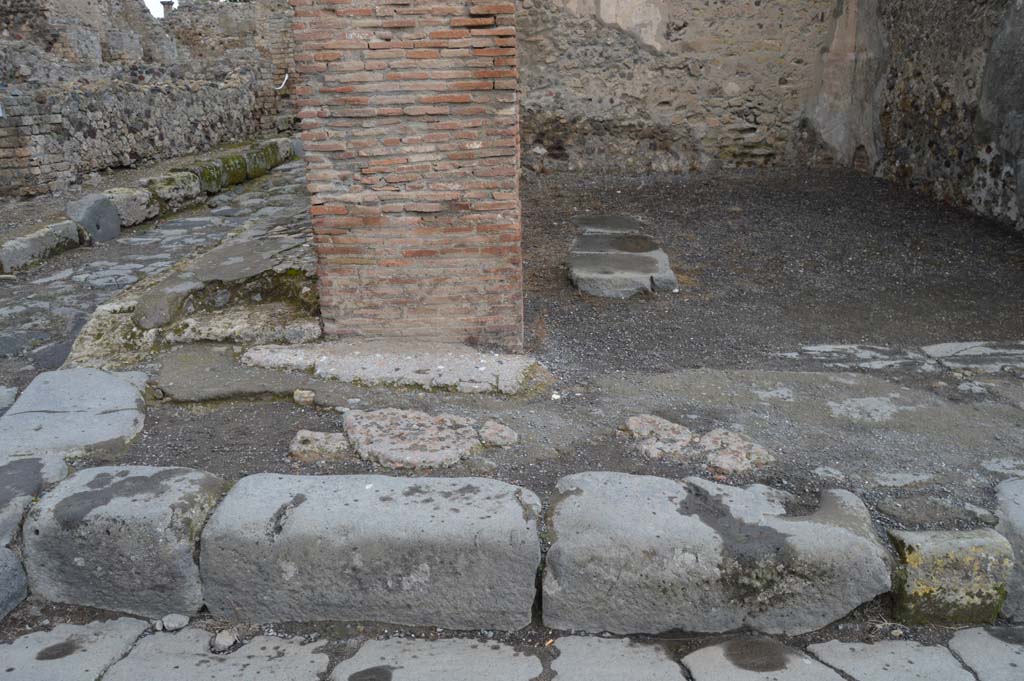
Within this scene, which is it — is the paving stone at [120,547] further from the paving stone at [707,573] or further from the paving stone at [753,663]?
the paving stone at [753,663]

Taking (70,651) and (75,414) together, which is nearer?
(70,651)

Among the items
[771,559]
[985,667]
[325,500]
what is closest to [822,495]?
[771,559]

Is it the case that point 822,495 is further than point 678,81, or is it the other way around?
point 678,81

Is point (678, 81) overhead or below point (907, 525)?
overhead

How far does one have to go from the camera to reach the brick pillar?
9.93 ft

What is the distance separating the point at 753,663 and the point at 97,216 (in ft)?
20.6

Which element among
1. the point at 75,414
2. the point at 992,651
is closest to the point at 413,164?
the point at 75,414

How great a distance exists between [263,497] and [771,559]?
1.44 meters

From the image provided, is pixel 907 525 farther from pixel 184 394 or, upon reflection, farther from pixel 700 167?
pixel 700 167

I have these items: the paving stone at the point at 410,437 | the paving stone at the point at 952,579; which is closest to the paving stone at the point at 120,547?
the paving stone at the point at 410,437

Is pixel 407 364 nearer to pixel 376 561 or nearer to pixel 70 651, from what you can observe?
pixel 376 561

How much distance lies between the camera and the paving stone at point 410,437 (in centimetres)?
257

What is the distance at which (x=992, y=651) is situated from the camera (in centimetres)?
204

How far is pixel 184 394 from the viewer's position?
10.0ft
